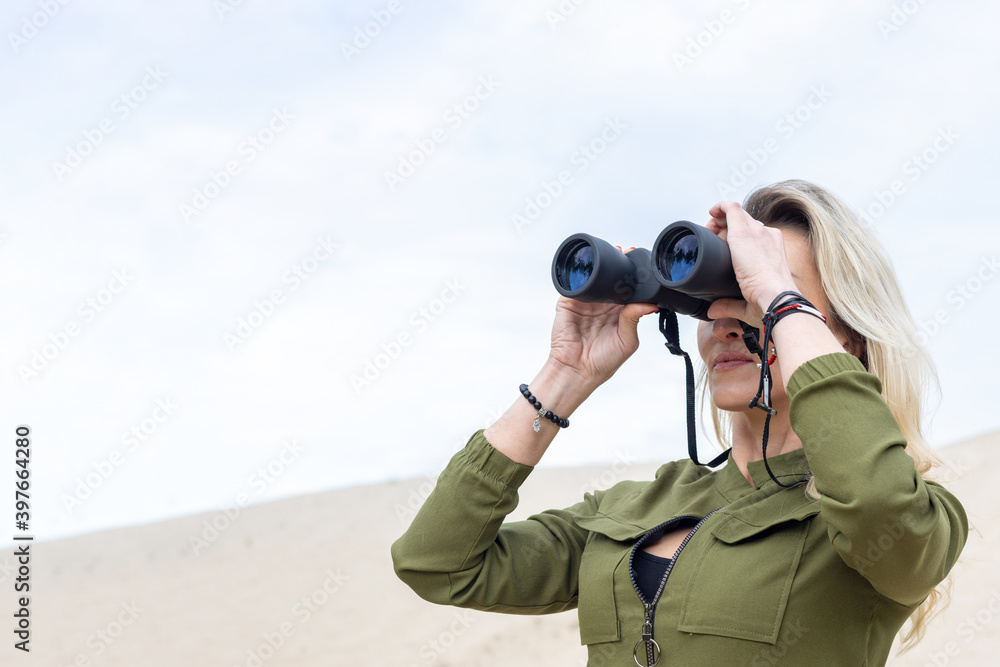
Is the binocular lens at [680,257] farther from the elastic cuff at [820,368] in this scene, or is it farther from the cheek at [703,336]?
the elastic cuff at [820,368]

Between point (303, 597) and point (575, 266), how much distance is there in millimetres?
8966

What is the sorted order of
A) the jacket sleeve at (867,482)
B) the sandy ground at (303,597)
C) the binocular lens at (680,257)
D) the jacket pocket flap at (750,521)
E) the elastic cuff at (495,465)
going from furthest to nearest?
the sandy ground at (303,597), the elastic cuff at (495,465), the binocular lens at (680,257), the jacket pocket flap at (750,521), the jacket sleeve at (867,482)

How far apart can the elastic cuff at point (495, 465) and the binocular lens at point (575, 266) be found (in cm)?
34

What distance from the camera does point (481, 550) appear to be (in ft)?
5.35

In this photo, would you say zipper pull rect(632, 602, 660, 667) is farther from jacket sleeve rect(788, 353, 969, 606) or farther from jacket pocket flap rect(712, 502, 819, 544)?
jacket sleeve rect(788, 353, 969, 606)

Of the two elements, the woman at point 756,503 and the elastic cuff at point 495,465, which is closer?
the woman at point 756,503

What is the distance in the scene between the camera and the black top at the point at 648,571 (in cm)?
145

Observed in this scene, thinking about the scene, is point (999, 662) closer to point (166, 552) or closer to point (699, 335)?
point (699, 335)

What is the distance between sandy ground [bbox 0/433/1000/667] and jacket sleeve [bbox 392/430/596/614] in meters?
5.68

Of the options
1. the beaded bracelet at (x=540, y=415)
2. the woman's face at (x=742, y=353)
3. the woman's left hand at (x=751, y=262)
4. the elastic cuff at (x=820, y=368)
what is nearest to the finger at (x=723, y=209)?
the woman's left hand at (x=751, y=262)

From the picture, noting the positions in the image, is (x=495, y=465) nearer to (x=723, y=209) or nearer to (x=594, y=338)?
(x=594, y=338)

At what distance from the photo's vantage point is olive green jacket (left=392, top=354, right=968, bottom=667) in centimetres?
119

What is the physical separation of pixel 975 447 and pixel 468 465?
11112 mm

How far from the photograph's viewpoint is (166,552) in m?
11.8
